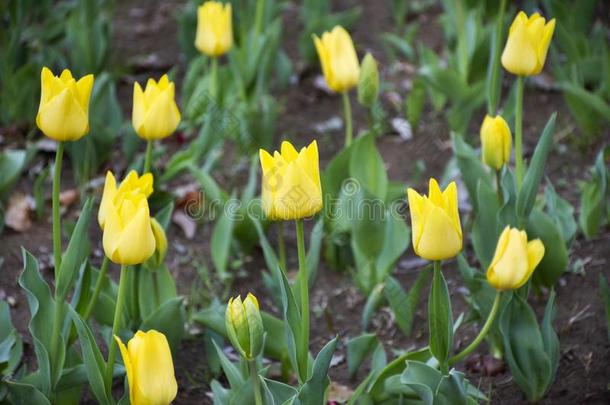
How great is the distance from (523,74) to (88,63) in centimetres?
183

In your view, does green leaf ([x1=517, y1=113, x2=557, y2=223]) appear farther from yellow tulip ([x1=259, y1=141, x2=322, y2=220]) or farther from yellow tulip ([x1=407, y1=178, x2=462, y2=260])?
yellow tulip ([x1=259, y1=141, x2=322, y2=220])

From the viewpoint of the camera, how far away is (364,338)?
2367mm

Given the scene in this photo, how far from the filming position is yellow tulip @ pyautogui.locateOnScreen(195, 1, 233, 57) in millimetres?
3105

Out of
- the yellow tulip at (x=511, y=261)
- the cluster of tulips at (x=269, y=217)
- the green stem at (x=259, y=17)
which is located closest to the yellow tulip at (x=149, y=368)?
the cluster of tulips at (x=269, y=217)

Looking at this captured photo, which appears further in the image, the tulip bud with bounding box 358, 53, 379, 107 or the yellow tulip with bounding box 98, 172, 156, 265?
the tulip bud with bounding box 358, 53, 379, 107

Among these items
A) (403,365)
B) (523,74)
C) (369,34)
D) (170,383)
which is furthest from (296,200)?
(369,34)

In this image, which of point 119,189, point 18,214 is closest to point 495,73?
point 119,189

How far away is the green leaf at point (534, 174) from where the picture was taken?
2.17 meters

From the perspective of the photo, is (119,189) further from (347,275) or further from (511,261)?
(347,275)

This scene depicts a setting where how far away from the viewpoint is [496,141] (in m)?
2.32

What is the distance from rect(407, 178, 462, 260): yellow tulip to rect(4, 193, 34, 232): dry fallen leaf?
1.62 metres

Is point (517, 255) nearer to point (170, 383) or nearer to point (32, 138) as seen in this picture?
point (170, 383)

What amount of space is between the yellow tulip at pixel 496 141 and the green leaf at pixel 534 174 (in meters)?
0.07

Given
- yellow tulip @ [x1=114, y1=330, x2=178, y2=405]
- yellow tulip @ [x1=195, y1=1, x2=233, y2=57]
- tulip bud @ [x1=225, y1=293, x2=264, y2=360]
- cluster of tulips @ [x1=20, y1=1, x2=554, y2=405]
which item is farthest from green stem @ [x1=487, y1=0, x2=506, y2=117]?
yellow tulip @ [x1=114, y1=330, x2=178, y2=405]
